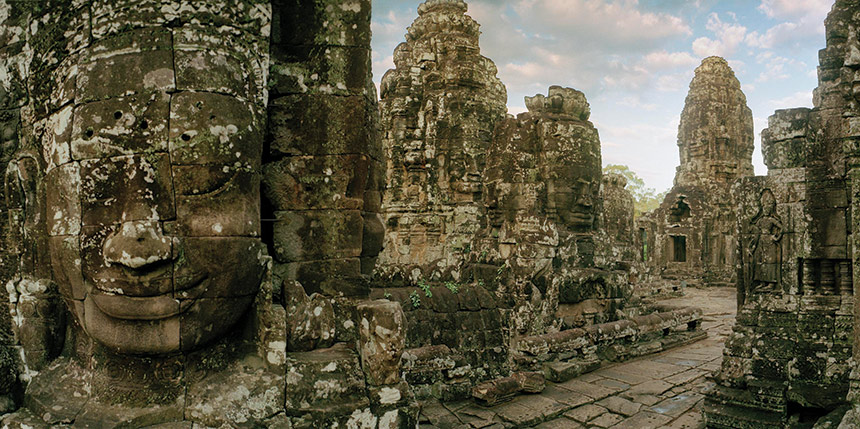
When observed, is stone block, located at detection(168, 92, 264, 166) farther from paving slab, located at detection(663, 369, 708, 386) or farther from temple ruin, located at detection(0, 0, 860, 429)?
paving slab, located at detection(663, 369, 708, 386)

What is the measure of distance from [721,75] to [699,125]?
238 cm

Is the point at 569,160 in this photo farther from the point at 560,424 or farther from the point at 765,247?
the point at 560,424

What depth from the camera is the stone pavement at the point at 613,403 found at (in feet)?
17.4

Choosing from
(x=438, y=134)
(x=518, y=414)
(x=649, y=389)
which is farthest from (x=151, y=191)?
(x=438, y=134)

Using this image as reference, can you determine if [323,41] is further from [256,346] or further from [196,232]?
[256,346]

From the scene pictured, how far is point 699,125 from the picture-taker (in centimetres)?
2447

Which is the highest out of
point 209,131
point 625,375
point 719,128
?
point 719,128

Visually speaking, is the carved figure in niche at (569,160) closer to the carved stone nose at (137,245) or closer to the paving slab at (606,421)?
the paving slab at (606,421)

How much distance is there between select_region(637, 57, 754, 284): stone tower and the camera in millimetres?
23469

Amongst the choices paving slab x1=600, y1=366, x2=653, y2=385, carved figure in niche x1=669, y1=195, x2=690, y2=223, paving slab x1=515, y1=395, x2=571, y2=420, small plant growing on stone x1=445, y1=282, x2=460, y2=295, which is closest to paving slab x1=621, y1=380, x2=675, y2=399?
paving slab x1=600, y1=366, x2=653, y2=385

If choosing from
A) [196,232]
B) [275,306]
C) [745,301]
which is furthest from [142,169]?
[745,301]

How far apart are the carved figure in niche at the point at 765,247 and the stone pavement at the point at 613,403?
125 centimetres

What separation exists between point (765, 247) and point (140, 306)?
17.8 ft

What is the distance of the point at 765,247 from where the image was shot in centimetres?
530
